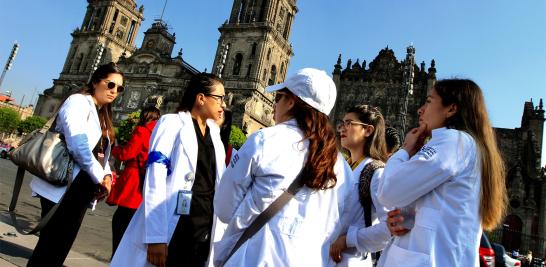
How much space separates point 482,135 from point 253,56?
42.0 m

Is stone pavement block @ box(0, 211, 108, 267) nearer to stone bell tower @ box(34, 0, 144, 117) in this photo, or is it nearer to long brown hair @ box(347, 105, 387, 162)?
long brown hair @ box(347, 105, 387, 162)

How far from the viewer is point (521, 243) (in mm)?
24312

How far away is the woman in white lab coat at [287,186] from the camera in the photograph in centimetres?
194

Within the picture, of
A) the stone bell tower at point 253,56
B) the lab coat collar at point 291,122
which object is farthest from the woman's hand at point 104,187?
the stone bell tower at point 253,56

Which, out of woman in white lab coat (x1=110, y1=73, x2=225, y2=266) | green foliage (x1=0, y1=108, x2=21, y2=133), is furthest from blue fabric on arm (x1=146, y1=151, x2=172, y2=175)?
green foliage (x1=0, y1=108, x2=21, y2=133)

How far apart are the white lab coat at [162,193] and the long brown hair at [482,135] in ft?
5.81

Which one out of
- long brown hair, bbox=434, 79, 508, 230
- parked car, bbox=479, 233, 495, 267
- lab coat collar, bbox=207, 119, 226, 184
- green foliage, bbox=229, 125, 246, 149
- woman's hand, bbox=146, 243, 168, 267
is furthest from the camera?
green foliage, bbox=229, 125, 246, 149

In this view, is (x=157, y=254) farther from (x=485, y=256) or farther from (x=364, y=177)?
(x=485, y=256)

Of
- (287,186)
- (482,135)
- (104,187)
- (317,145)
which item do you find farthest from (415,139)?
(104,187)

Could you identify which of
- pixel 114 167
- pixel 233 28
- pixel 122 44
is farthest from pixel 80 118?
pixel 122 44

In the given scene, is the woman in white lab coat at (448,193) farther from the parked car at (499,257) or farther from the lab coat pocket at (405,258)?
the parked car at (499,257)

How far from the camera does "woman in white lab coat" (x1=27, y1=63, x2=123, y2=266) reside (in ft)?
10.2

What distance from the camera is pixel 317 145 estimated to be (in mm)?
2119

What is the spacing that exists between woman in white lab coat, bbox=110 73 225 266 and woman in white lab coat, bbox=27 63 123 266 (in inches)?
31.6
